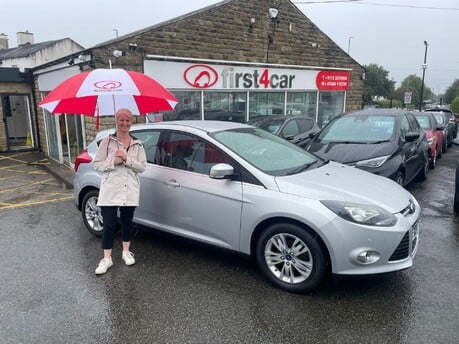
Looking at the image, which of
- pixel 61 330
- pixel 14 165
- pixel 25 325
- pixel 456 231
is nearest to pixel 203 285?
pixel 61 330

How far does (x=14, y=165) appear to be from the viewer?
11.0 meters

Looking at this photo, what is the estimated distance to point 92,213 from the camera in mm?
4820

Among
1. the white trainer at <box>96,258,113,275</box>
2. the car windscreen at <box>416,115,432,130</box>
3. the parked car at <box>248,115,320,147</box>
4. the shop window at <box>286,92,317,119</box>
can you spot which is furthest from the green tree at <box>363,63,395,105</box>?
the white trainer at <box>96,258,113,275</box>

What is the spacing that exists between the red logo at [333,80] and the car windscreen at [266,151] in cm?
985

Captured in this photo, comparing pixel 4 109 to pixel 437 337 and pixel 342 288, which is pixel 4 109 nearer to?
pixel 342 288

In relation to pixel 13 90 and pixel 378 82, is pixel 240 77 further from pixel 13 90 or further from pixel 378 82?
pixel 378 82

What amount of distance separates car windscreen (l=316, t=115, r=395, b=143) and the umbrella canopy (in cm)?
338

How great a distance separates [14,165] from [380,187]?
1070cm

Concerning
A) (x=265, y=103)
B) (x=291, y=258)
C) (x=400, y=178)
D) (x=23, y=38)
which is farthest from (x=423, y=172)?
(x=23, y=38)

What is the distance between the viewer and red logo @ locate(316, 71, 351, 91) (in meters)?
13.6

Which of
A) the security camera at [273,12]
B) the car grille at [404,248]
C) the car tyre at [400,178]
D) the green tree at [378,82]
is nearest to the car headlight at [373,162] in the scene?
the car tyre at [400,178]

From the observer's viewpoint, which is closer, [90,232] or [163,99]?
[163,99]

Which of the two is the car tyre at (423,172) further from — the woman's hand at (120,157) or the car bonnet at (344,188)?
the woman's hand at (120,157)

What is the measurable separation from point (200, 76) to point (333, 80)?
629 centimetres
